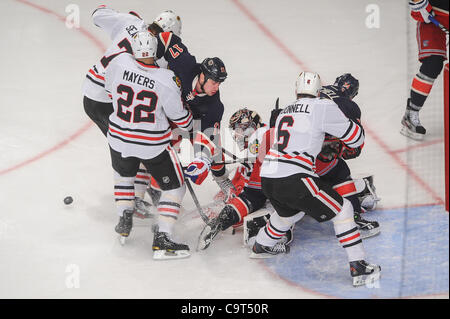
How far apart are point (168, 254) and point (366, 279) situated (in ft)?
4.04

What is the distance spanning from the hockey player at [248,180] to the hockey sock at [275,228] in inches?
9.0

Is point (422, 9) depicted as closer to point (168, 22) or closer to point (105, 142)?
point (168, 22)

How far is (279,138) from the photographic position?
4730 mm

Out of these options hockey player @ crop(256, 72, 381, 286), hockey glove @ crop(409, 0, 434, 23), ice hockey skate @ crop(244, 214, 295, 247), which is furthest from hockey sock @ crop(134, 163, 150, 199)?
hockey glove @ crop(409, 0, 434, 23)

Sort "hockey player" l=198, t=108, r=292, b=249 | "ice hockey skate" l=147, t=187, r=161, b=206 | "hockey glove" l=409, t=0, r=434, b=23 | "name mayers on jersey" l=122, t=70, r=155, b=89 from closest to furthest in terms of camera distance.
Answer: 1. "name mayers on jersey" l=122, t=70, r=155, b=89
2. "hockey player" l=198, t=108, r=292, b=249
3. "ice hockey skate" l=147, t=187, r=161, b=206
4. "hockey glove" l=409, t=0, r=434, b=23

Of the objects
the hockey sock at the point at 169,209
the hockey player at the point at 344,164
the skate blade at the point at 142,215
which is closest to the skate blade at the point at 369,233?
the hockey player at the point at 344,164

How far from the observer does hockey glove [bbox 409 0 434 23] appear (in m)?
6.01

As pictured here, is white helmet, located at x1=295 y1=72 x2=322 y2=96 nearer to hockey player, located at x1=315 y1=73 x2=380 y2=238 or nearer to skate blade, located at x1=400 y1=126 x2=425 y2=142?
hockey player, located at x1=315 y1=73 x2=380 y2=238

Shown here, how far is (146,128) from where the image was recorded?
4.94 m

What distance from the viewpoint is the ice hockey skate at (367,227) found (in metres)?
5.27

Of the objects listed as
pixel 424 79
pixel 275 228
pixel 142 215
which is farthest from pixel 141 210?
pixel 424 79

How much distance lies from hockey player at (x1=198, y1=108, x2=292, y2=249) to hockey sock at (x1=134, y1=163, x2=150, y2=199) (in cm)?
59

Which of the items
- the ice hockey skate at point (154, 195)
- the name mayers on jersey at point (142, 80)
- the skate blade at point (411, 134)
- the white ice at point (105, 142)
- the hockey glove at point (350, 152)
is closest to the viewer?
the name mayers on jersey at point (142, 80)

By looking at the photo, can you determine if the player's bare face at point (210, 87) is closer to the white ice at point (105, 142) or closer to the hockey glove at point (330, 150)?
the hockey glove at point (330, 150)
